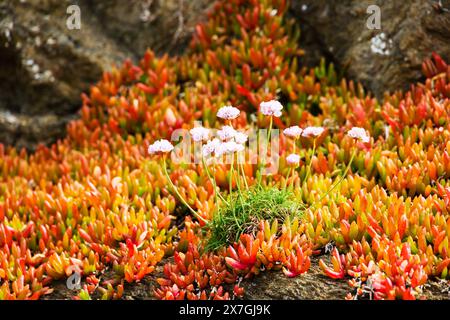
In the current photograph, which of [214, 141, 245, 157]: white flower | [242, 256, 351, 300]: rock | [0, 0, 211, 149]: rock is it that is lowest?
[242, 256, 351, 300]: rock

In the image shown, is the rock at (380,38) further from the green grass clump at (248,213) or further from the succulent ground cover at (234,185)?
the green grass clump at (248,213)

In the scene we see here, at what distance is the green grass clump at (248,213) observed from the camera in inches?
154

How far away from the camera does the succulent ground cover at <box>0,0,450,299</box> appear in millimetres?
3752

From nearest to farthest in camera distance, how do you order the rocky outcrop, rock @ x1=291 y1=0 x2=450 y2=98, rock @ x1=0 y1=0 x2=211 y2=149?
rock @ x1=291 y1=0 x2=450 y2=98
the rocky outcrop
rock @ x1=0 y1=0 x2=211 y2=149

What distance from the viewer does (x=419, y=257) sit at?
140 inches
